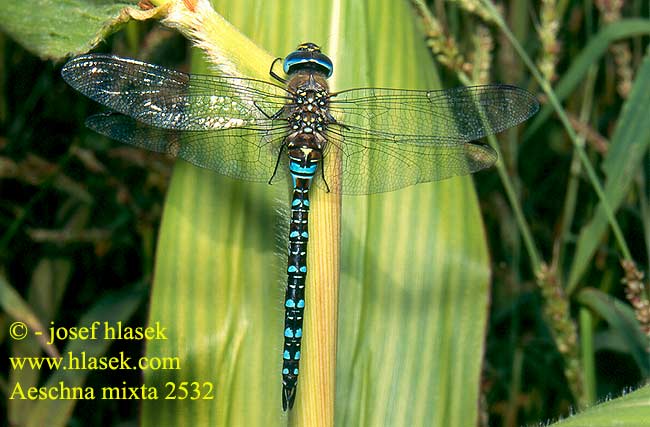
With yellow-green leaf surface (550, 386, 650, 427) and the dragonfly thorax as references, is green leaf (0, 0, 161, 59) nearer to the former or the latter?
the dragonfly thorax

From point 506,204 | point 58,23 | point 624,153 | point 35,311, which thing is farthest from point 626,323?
point 35,311

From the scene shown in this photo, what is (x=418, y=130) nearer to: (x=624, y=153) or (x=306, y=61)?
(x=306, y=61)

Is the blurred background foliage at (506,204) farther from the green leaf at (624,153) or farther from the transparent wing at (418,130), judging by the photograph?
the transparent wing at (418,130)

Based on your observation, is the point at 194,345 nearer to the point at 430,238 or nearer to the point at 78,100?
the point at 430,238

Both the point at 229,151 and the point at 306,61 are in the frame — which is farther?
the point at 229,151

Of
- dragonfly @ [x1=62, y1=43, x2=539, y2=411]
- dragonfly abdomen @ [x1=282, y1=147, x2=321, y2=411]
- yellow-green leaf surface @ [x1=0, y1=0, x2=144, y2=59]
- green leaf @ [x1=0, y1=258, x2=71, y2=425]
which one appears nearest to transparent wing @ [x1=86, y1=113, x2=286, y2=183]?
dragonfly @ [x1=62, y1=43, x2=539, y2=411]

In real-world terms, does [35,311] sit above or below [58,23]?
below

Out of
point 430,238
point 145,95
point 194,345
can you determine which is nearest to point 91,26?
point 145,95

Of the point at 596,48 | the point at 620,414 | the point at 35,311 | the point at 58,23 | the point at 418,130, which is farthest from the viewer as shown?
the point at 35,311
